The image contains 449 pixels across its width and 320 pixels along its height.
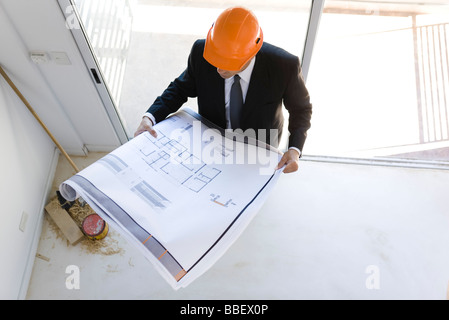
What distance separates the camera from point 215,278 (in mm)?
2246

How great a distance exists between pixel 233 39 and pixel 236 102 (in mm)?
355

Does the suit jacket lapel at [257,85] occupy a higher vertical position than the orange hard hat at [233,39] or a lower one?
lower

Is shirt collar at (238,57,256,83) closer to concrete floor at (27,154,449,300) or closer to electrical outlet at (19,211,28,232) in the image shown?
concrete floor at (27,154,449,300)

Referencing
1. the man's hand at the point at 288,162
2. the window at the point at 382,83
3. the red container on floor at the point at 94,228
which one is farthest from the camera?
the window at the point at 382,83

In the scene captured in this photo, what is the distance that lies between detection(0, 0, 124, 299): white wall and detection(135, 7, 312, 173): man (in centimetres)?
73

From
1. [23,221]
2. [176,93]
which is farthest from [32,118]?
[176,93]

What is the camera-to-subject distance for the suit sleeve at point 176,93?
1482mm

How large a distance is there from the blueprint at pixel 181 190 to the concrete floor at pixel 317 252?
3.66 ft

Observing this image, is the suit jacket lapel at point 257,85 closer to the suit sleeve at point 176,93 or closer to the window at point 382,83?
the suit sleeve at point 176,93

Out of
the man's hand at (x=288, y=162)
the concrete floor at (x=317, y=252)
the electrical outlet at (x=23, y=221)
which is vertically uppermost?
the man's hand at (x=288, y=162)

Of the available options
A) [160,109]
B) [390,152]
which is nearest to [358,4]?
[390,152]

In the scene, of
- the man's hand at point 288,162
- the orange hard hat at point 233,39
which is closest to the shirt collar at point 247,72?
the orange hard hat at point 233,39

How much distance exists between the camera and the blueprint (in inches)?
43.1
